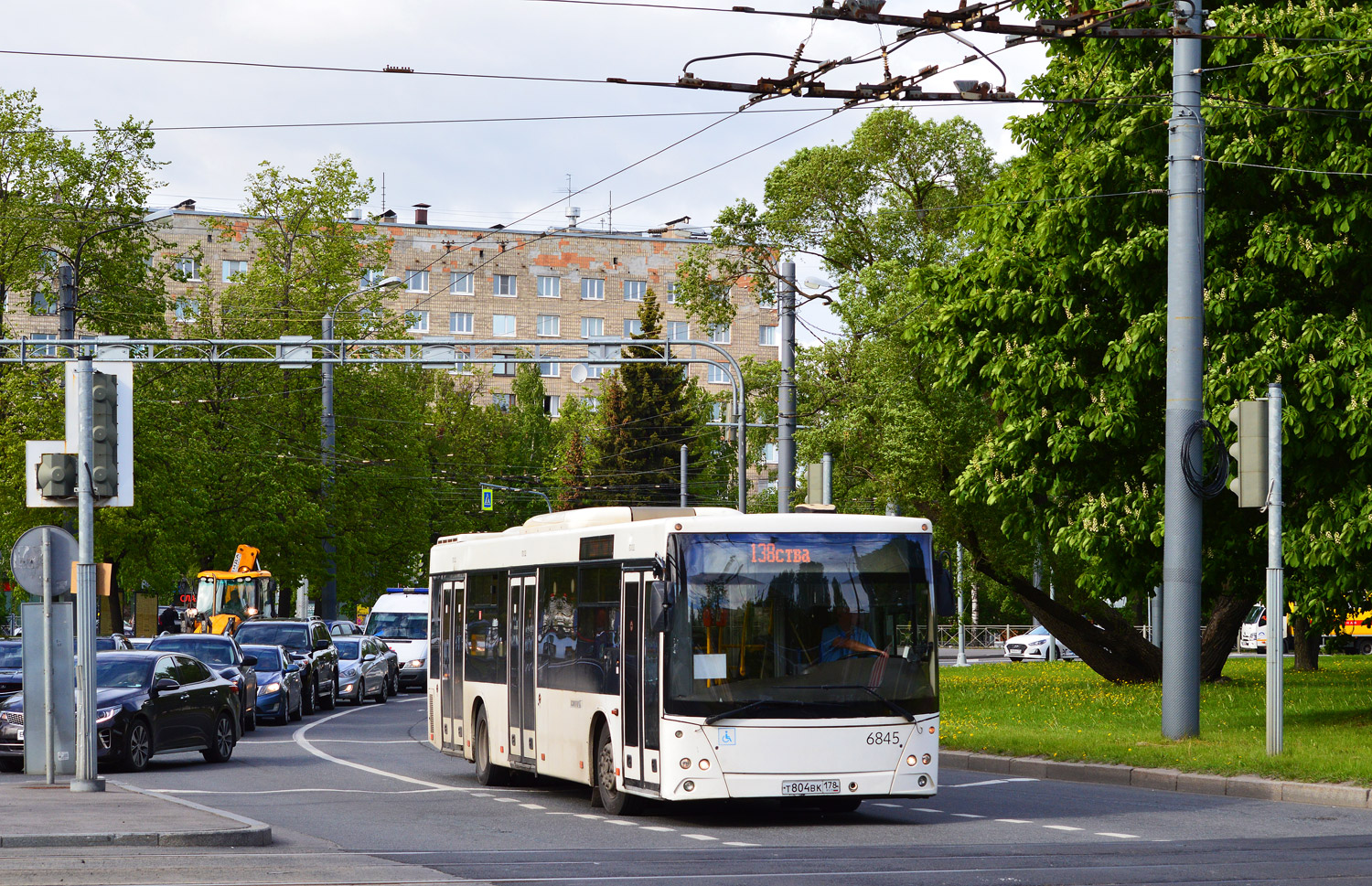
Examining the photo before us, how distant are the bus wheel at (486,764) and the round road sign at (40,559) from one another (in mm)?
4371

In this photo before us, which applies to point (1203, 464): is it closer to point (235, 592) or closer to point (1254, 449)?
point (1254, 449)

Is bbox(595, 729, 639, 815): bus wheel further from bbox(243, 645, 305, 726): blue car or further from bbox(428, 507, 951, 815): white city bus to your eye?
bbox(243, 645, 305, 726): blue car

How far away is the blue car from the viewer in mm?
30891

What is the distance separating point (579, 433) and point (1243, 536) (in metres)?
62.8

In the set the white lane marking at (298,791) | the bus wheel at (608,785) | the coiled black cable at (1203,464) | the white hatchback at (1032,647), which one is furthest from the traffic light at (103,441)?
the white hatchback at (1032,647)

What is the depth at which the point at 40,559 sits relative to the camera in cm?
1709

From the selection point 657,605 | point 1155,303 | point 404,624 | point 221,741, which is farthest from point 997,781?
point 404,624

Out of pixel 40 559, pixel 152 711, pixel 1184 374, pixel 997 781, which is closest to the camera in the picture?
pixel 40 559

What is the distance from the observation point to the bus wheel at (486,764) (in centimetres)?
1905

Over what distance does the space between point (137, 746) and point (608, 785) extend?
7.86 m

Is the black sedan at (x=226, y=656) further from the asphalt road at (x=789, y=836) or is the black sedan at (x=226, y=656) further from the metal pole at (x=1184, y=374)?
the metal pole at (x=1184, y=374)

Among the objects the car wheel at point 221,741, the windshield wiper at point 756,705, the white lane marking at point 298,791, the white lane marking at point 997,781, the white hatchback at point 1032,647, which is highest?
the windshield wiper at point 756,705

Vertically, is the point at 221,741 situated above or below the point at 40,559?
below

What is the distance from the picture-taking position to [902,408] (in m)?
34.5
